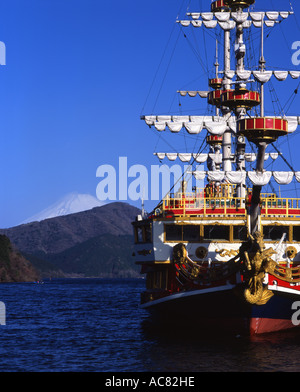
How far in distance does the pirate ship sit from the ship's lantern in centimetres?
5

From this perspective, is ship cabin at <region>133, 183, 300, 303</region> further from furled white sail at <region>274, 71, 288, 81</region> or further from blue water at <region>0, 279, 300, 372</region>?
furled white sail at <region>274, 71, 288, 81</region>

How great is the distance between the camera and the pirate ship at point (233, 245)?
3691 cm

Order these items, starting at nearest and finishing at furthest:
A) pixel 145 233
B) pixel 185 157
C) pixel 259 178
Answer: pixel 259 178 < pixel 145 233 < pixel 185 157

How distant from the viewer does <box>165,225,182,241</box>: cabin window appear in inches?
1745

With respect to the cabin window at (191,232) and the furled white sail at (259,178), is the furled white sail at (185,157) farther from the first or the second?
the furled white sail at (259,178)

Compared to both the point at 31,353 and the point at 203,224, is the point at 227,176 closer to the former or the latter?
the point at 203,224

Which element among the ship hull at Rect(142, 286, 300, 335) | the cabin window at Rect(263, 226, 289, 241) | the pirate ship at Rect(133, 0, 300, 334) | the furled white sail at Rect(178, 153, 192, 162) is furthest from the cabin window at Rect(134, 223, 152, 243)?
the furled white sail at Rect(178, 153, 192, 162)

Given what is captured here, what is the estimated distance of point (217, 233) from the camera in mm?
44250

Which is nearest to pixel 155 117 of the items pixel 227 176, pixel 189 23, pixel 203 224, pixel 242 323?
pixel 189 23

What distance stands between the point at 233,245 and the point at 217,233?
1.20 metres

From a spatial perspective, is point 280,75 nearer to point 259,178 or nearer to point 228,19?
point 228,19

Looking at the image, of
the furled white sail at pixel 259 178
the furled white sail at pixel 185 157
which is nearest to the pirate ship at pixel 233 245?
the furled white sail at pixel 259 178

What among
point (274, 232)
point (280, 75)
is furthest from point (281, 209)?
point (280, 75)
